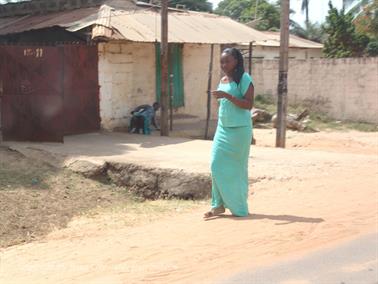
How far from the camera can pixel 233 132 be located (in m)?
6.28

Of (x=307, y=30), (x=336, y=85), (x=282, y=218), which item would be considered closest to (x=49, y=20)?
(x=282, y=218)

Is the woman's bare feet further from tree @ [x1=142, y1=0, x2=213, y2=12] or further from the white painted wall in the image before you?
tree @ [x1=142, y1=0, x2=213, y2=12]

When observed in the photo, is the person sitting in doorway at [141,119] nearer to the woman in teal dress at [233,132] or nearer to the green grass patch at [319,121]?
the green grass patch at [319,121]

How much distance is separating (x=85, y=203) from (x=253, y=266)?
14.4ft

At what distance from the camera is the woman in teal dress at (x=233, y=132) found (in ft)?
20.2

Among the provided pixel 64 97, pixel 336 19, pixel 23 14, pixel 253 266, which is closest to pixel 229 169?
pixel 253 266

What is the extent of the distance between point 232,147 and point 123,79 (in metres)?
8.22

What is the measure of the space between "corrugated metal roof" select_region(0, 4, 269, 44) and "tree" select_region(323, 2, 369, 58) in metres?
11.8

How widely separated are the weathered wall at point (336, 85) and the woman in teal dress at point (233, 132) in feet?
47.1

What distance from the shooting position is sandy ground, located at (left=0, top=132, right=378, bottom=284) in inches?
192

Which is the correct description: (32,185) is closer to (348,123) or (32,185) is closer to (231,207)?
(231,207)

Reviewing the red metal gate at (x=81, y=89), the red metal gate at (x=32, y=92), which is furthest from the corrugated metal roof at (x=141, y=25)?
the red metal gate at (x=32, y=92)

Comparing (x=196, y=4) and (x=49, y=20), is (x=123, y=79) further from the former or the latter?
(x=196, y=4)

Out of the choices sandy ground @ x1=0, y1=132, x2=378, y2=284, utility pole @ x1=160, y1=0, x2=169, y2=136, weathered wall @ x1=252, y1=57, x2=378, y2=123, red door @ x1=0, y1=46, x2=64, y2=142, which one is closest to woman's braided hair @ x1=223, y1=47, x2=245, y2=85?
sandy ground @ x1=0, y1=132, x2=378, y2=284
